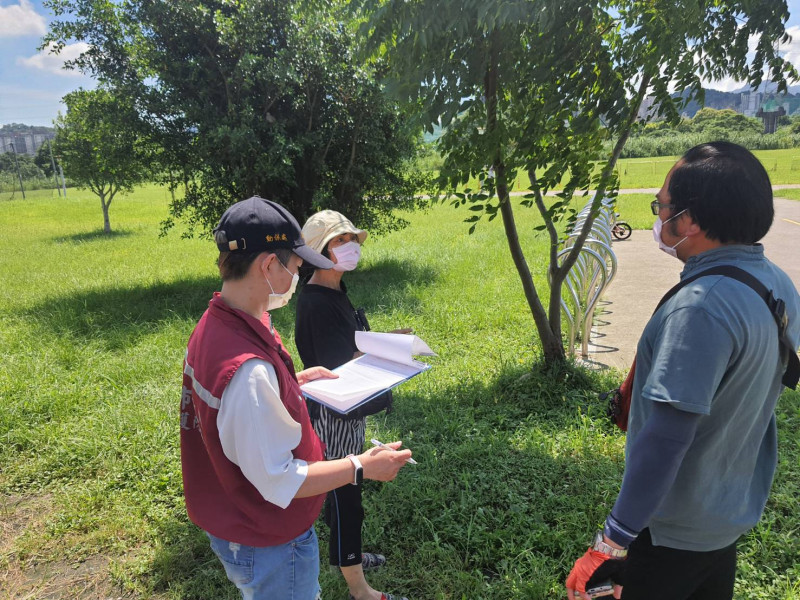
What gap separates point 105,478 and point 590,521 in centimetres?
317

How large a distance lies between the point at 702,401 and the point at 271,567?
1266 millimetres

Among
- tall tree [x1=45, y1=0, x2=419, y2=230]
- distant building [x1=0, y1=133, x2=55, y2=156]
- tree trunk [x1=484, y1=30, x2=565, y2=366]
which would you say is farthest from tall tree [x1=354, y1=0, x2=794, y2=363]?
distant building [x1=0, y1=133, x2=55, y2=156]

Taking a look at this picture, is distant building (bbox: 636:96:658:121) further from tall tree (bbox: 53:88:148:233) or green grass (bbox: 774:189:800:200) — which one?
green grass (bbox: 774:189:800:200)

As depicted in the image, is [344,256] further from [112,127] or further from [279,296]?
[112,127]

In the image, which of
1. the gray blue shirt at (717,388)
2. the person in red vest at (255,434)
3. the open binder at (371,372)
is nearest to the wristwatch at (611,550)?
the gray blue shirt at (717,388)

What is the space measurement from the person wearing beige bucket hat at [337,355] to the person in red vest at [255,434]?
699 millimetres

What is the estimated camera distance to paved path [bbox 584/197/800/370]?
5551mm

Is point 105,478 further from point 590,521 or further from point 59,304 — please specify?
point 59,304

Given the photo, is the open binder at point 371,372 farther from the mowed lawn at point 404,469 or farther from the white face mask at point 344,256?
the mowed lawn at point 404,469

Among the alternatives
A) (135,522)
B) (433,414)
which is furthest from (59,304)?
(433,414)

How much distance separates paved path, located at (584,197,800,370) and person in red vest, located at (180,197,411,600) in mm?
4120

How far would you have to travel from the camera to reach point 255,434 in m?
1.33

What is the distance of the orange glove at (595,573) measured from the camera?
1483 mm

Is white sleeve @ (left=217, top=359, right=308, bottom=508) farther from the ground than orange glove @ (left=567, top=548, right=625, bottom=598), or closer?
farther from the ground
